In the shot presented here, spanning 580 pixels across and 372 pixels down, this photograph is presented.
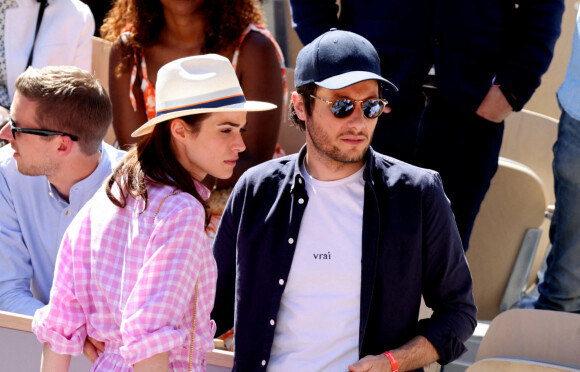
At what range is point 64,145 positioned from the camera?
276 cm

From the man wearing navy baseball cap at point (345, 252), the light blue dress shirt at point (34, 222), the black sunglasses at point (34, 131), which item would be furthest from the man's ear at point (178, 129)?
the light blue dress shirt at point (34, 222)

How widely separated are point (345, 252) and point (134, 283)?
1.89 feet

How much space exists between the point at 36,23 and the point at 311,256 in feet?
7.56

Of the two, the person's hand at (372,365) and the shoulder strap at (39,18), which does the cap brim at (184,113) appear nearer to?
the person's hand at (372,365)

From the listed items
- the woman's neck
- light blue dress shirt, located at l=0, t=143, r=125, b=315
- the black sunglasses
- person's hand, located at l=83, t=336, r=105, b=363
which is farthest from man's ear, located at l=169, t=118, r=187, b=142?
the woman's neck

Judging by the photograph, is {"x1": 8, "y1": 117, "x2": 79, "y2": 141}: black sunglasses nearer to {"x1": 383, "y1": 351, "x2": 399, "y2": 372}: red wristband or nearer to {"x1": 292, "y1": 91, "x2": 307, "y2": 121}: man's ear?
{"x1": 292, "y1": 91, "x2": 307, "y2": 121}: man's ear

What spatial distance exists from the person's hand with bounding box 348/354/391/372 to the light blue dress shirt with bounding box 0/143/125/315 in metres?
1.32

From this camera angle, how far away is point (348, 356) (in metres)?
2.12

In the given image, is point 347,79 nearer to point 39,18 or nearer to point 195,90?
point 195,90

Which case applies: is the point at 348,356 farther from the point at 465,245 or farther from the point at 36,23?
the point at 36,23

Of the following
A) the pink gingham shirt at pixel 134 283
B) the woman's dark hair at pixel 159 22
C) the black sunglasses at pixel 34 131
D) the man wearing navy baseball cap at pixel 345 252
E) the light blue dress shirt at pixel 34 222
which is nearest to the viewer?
the pink gingham shirt at pixel 134 283

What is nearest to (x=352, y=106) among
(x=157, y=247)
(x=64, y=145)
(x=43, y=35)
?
(x=157, y=247)

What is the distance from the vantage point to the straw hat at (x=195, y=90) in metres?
2.05

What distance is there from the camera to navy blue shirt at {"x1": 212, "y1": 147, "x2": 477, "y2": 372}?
2.12 metres
